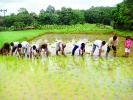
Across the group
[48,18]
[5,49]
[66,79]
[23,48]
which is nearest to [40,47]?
[23,48]

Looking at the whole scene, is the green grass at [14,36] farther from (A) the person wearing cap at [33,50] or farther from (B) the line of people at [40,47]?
(A) the person wearing cap at [33,50]

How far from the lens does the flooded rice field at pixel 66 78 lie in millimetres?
8289

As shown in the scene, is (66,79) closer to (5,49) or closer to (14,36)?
(5,49)

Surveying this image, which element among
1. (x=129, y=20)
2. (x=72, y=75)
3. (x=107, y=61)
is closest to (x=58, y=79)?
(x=72, y=75)

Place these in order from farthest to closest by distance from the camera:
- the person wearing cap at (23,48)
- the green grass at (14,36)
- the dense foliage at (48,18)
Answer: the dense foliage at (48,18) < the green grass at (14,36) < the person wearing cap at (23,48)

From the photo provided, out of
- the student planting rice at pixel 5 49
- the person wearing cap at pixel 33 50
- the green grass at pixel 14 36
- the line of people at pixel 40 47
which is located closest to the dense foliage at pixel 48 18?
the green grass at pixel 14 36

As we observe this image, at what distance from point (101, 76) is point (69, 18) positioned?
1505 inches

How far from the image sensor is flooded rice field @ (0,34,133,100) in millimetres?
8289

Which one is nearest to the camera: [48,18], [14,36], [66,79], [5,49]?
[66,79]

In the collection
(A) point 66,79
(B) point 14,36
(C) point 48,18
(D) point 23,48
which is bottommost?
(A) point 66,79

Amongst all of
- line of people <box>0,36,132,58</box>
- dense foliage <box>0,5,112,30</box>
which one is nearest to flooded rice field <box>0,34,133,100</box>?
line of people <box>0,36,132,58</box>

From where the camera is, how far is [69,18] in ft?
157

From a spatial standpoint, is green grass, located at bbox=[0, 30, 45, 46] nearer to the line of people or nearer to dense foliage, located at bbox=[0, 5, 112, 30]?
the line of people

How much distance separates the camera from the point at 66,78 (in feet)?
33.1
